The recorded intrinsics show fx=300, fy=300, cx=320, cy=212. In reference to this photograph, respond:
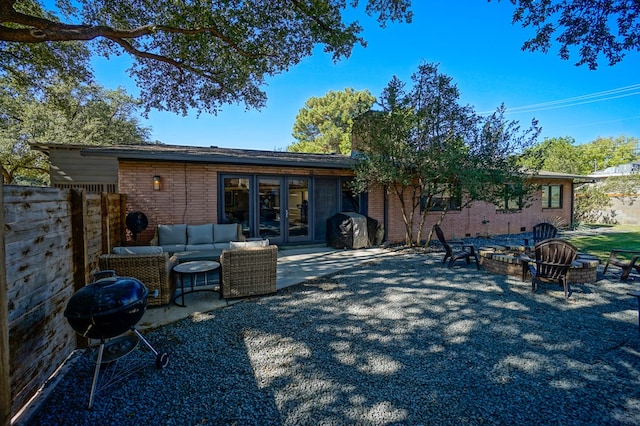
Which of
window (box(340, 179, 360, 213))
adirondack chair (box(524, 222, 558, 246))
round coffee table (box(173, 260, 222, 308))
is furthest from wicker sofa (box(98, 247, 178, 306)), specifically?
adirondack chair (box(524, 222, 558, 246))

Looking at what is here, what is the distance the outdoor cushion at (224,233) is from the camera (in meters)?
7.85

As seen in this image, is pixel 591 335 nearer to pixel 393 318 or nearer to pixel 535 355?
pixel 535 355

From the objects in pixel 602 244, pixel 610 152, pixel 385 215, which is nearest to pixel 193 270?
pixel 385 215

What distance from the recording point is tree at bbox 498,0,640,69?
543cm

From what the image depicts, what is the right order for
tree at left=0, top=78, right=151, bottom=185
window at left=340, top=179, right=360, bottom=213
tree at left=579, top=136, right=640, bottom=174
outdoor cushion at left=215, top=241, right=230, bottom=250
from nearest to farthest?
outdoor cushion at left=215, top=241, right=230, bottom=250 → window at left=340, top=179, right=360, bottom=213 → tree at left=0, top=78, right=151, bottom=185 → tree at left=579, top=136, right=640, bottom=174

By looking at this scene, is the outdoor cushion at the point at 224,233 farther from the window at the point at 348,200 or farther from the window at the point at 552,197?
the window at the point at 552,197

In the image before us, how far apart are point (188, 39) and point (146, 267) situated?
608cm

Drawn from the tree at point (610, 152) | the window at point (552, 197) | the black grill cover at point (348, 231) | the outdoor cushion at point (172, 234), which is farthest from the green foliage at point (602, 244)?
the tree at point (610, 152)

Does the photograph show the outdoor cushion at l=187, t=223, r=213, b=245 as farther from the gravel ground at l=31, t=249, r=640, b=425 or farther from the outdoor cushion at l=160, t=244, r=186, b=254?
the gravel ground at l=31, t=249, r=640, b=425

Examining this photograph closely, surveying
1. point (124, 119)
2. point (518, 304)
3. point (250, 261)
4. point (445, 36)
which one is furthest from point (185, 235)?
point (124, 119)

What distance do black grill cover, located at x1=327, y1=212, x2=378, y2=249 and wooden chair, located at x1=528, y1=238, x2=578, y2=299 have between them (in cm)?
489

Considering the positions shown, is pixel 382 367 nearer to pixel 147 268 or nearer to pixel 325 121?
pixel 147 268

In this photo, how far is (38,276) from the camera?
8.08ft

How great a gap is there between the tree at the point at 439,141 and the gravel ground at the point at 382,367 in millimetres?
3853
